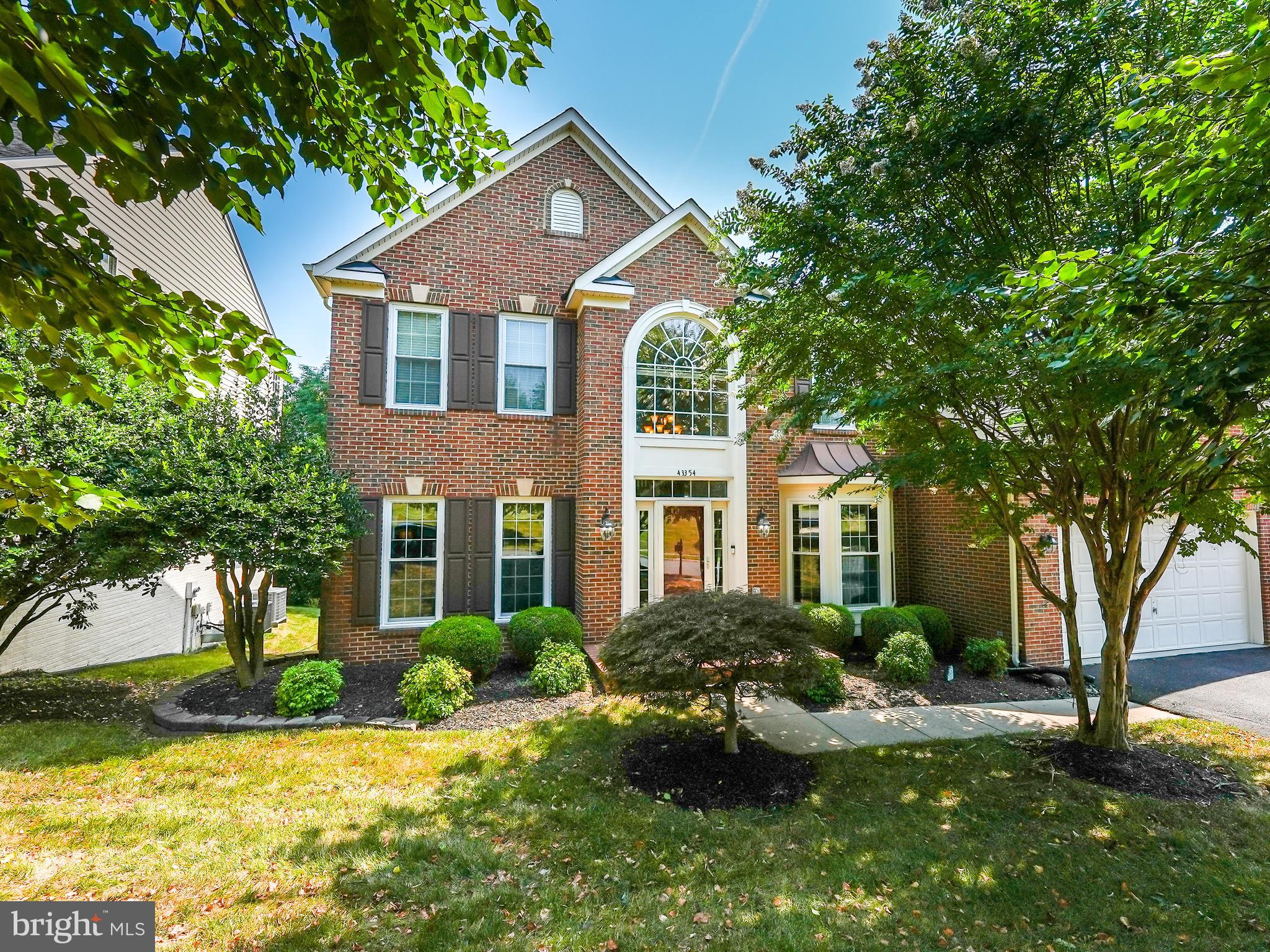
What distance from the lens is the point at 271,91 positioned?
2.07m

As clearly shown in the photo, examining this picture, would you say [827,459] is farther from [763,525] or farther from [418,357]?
[418,357]

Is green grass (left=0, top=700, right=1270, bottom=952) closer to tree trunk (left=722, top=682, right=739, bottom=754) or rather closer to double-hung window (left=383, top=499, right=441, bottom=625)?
tree trunk (left=722, top=682, right=739, bottom=754)

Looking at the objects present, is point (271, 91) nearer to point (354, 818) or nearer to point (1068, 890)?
point (354, 818)

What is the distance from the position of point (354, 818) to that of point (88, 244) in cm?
415

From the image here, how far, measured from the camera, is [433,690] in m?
6.59

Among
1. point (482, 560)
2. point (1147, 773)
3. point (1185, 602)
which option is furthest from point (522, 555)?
point (1185, 602)

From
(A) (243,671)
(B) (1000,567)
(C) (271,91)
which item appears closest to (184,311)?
(C) (271,91)

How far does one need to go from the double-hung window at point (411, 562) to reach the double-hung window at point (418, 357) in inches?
67.2

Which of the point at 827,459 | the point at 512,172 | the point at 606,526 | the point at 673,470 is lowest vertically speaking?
the point at 606,526

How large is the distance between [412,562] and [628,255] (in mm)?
6274

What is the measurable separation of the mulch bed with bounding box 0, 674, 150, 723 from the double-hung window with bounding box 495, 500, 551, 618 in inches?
183

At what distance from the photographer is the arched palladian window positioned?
31.4 feet

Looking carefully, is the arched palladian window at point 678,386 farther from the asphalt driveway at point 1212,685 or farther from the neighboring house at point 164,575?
the asphalt driveway at point 1212,685

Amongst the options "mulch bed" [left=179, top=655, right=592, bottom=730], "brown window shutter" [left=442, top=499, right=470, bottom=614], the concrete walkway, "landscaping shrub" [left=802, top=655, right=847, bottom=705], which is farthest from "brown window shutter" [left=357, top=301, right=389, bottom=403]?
"landscaping shrub" [left=802, top=655, right=847, bottom=705]
